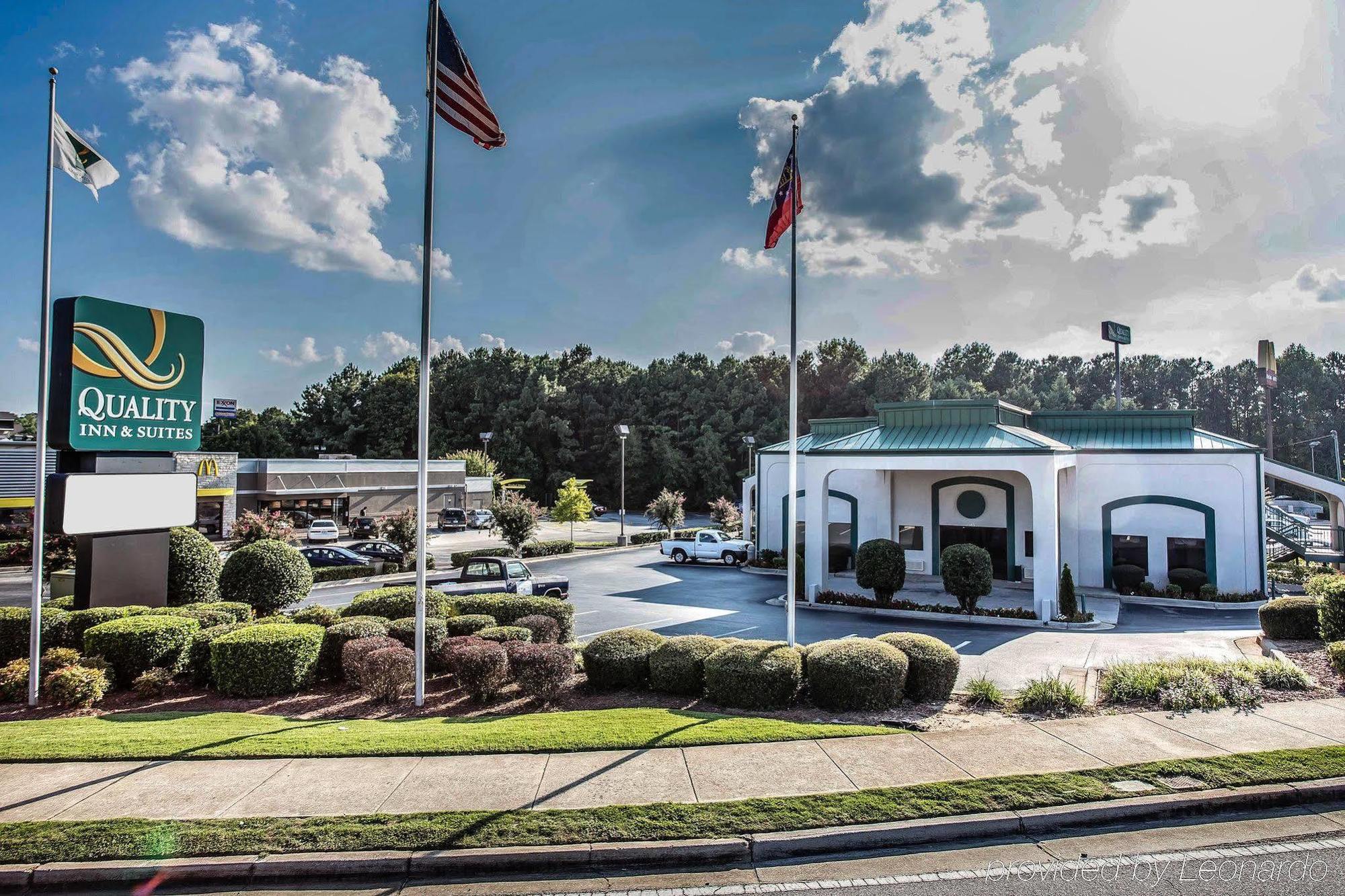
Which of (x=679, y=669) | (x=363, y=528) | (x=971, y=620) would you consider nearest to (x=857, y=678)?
(x=679, y=669)

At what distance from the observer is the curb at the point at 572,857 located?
241 inches

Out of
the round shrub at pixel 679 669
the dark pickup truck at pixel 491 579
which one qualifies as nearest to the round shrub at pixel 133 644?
the dark pickup truck at pixel 491 579

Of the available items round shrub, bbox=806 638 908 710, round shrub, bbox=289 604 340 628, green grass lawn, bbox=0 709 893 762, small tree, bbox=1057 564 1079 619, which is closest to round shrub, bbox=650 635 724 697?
green grass lawn, bbox=0 709 893 762

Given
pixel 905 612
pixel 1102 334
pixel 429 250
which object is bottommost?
pixel 905 612

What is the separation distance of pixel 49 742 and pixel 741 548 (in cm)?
2735

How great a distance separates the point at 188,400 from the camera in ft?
50.2

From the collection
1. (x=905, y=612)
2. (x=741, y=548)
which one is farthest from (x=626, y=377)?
(x=905, y=612)

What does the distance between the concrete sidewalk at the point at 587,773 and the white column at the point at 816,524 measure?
1511 cm

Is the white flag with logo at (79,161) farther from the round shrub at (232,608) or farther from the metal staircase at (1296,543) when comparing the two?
the metal staircase at (1296,543)

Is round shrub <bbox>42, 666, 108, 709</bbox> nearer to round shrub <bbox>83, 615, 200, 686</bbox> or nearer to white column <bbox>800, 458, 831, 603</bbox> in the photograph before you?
round shrub <bbox>83, 615, 200, 686</bbox>

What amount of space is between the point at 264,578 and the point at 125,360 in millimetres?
5315

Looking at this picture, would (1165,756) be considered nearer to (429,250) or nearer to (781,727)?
(781,727)

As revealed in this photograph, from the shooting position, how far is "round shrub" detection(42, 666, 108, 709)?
1095 centimetres

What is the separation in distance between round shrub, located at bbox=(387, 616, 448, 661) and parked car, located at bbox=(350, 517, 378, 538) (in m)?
33.2
